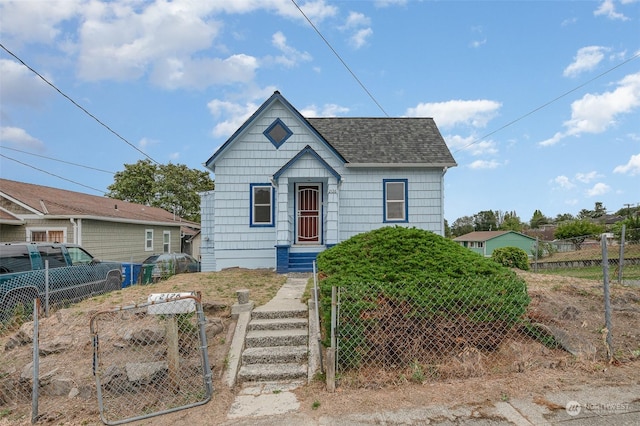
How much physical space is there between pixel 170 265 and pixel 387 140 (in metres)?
9.61

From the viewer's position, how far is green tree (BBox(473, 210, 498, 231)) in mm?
73000

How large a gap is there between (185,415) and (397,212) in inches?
384

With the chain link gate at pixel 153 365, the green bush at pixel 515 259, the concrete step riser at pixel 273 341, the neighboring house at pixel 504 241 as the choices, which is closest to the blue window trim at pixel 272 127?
the chain link gate at pixel 153 365

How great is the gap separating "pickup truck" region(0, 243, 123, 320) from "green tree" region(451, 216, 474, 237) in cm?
7433

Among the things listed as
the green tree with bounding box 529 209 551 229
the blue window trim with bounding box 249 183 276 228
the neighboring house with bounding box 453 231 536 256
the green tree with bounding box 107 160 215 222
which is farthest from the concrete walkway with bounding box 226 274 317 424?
the green tree with bounding box 529 209 551 229

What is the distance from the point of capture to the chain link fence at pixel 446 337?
416 centimetres

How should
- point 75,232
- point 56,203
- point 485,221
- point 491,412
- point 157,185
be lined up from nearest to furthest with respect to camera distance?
point 491,412
point 75,232
point 56,203
point 157,185
point 485,221

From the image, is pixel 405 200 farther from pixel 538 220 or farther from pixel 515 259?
pixel 538 220

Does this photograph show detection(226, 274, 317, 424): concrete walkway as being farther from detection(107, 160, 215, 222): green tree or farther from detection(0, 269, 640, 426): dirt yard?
detection(107, 160, 215, 222): green tree

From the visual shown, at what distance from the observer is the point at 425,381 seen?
4043 millimetres

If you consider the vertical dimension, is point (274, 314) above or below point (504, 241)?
above

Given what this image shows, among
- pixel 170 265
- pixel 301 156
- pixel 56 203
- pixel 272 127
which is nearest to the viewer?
pixel 301 156

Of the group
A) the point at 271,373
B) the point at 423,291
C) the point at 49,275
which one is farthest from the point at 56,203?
the point at 423,291

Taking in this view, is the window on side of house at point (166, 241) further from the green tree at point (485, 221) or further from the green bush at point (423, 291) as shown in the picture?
the green tree at point (485, 221)
